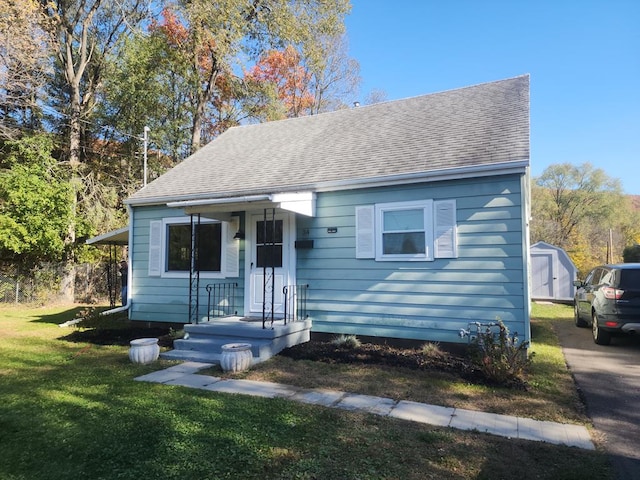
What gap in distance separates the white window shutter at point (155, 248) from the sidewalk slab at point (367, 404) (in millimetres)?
6272

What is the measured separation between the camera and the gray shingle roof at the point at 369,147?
23.3ft

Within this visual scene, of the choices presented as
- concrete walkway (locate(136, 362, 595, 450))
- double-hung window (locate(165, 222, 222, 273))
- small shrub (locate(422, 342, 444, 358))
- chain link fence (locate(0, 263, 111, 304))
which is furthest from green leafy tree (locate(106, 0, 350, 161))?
small shrub (locate(422, 342, 444, 358))

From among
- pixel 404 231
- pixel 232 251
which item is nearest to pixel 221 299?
pixel 232 251

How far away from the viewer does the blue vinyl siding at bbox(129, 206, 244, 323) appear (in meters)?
9.13

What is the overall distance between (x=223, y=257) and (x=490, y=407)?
599 centimetres

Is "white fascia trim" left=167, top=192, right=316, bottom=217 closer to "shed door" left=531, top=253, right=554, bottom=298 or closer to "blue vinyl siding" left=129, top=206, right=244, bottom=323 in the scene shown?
"blue vinyl siding" left=129, top=206, right=244, bottom=323

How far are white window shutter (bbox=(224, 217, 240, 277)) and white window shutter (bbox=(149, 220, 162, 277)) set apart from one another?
1.88 meters

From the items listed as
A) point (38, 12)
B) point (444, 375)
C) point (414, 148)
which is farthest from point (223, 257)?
point (38, 12)

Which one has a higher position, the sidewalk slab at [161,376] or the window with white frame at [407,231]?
the window with white frame at [407,231]

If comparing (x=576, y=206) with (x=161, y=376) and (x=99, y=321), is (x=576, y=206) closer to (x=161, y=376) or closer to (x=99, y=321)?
(x=99, y=321)

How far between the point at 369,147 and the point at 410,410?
18.6ft

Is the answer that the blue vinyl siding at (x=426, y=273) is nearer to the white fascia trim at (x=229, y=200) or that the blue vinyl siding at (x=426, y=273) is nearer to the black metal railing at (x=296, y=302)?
the black metal railing at (x=296, y=302)

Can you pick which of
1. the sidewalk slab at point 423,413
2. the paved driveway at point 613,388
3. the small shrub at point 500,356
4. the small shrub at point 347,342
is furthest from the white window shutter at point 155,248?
the paved driveway at point 613,388

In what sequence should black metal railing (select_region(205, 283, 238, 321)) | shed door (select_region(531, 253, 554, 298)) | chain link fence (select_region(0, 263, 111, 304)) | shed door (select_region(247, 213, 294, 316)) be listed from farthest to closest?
shed door (select_region(531, 253, 554, 298))
chain link fence (select_region(0, 263, 111, 304))
black metal railing (select_region(205, 283, 238, 321))
shed door (select_region(247, 213, 294, 316))
